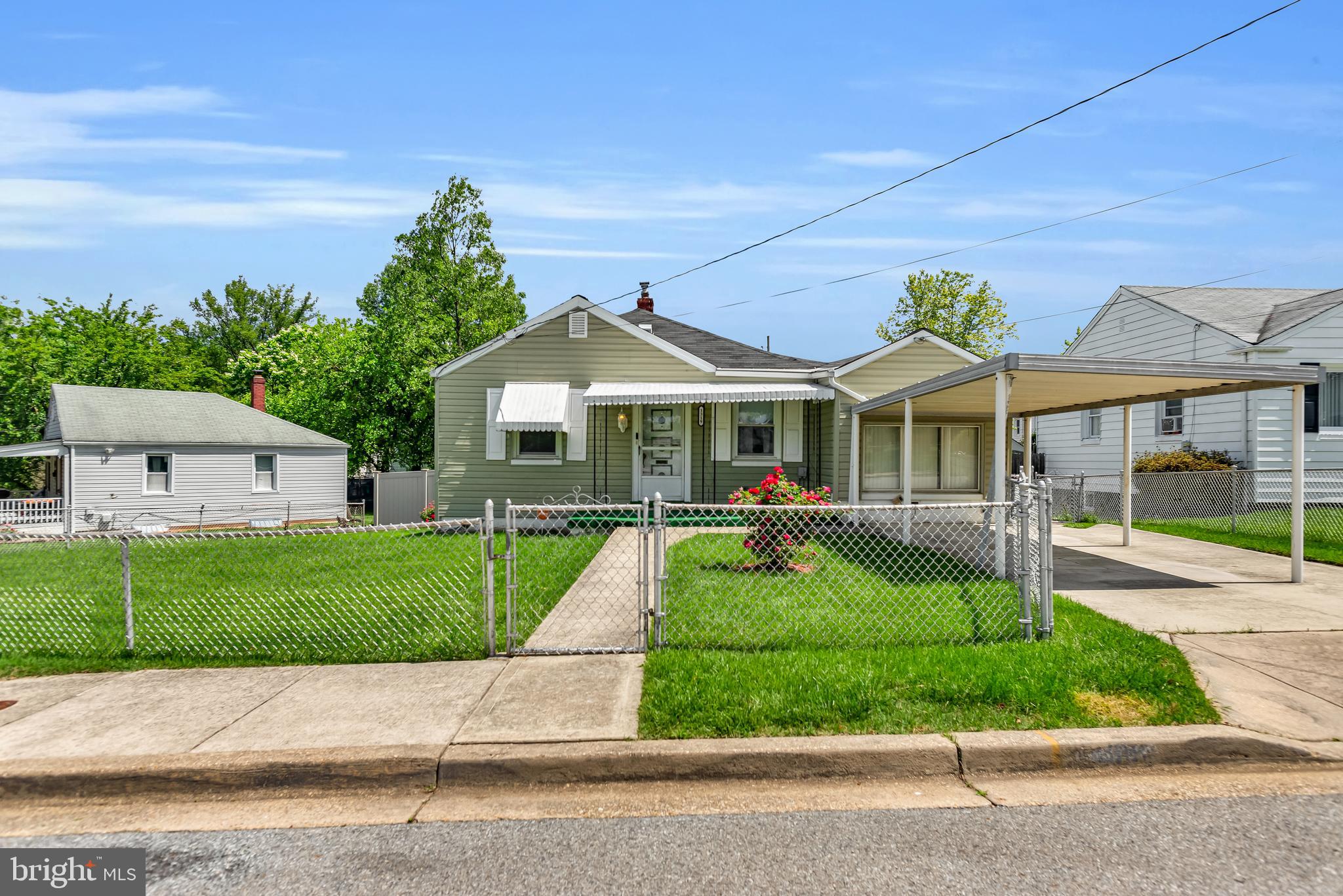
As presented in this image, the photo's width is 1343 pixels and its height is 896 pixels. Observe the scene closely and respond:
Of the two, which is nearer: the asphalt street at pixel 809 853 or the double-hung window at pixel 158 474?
the asphalt street at pixel 809 853

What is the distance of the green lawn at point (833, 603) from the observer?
6105mm

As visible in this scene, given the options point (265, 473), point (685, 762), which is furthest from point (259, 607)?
point (265, 473)

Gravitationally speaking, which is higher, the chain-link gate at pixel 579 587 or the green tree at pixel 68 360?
the green tree at pixel 68 360

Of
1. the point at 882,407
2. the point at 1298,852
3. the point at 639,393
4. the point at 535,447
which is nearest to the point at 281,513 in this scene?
the point at 535,447

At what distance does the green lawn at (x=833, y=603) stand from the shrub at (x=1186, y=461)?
30.6 feet

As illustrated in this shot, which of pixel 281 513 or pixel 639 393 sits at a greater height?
pixel 639 393

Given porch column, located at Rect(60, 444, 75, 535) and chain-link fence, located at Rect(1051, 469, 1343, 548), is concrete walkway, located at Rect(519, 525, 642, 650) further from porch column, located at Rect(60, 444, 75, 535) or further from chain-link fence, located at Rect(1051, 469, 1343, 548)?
porch column, located at Rect(60, 444, 75, 535)

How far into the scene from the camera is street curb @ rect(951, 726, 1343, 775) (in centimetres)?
426

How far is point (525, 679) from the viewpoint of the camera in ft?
17.7

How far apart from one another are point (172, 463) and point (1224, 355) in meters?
28.1

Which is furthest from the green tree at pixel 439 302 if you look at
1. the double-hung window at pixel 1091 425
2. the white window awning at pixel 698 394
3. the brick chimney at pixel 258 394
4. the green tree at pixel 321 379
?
the double-hung window at pixel 1091 425

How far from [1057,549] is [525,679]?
948cm

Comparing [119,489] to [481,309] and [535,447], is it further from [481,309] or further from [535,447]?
[535,447]

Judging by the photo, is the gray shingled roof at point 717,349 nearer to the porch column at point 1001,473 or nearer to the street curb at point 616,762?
the porch column at point 1001,473
